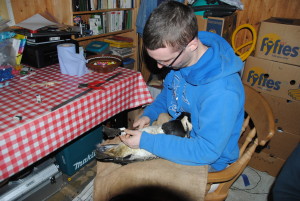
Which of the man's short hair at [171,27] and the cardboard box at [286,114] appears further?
the cardboard box at [286,114]

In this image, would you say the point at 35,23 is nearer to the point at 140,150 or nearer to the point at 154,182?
the point at 140,150

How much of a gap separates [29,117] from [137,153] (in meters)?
0.53

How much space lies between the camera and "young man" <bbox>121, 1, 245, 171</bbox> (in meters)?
0.80

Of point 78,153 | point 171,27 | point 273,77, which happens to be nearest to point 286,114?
point 273,77

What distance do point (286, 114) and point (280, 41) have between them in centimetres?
58

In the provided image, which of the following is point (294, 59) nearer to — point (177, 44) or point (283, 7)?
point (283, 7)

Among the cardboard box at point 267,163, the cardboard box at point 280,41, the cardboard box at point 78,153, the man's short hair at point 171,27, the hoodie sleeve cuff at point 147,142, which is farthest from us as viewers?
the cardboard box at point 267,163

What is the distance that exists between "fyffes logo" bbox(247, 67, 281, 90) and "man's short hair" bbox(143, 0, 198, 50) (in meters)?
1.20

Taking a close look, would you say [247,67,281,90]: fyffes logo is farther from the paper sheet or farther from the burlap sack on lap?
the paper sheet

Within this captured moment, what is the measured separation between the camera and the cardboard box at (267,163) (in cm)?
189

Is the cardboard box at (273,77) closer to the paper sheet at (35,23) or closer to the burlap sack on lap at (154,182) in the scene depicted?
the burlap sack on lap at (154,182)

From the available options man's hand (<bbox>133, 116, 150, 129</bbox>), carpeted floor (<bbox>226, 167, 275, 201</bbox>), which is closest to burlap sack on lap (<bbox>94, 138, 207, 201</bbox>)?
man's hand (<bbox>133, 116, 150, 129</bbox>)

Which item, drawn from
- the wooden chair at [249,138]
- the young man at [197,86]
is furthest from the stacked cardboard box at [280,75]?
the young man at [197,86]

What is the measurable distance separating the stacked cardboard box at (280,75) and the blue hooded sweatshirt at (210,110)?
0.93m
